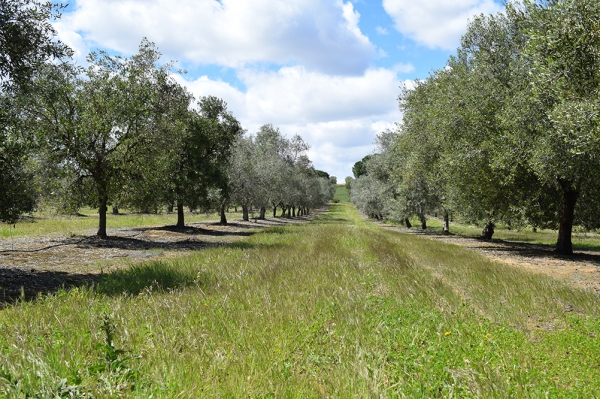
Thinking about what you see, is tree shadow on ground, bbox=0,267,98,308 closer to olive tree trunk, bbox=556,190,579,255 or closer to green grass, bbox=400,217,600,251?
olive tree trunk, bbox=556,190,579,255

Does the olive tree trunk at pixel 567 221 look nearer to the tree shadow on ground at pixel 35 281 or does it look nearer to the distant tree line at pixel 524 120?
the distant tree line at pixel 524 120

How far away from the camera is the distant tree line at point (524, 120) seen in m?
14.1

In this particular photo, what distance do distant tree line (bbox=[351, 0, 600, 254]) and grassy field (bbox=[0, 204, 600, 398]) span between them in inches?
359

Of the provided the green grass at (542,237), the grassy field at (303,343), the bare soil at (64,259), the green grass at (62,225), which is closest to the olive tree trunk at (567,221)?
the green grass at (542,237)

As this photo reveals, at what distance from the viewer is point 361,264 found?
13805 mm

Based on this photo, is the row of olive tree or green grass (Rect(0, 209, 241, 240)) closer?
green grass (Rect(0, 209, 241, 240))

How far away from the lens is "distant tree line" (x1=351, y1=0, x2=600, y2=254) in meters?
14.1

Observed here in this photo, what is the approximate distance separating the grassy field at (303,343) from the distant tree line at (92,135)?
10.1 metres

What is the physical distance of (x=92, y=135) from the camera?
75.6 feet

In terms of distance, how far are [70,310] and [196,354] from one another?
3262mm

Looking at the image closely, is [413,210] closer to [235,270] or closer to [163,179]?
[163,179]

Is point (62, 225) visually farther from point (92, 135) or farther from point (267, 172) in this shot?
point (267, 172)

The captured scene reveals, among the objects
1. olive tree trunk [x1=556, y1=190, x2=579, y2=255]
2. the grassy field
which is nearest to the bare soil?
the grassy field

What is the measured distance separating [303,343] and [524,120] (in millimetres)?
18185
